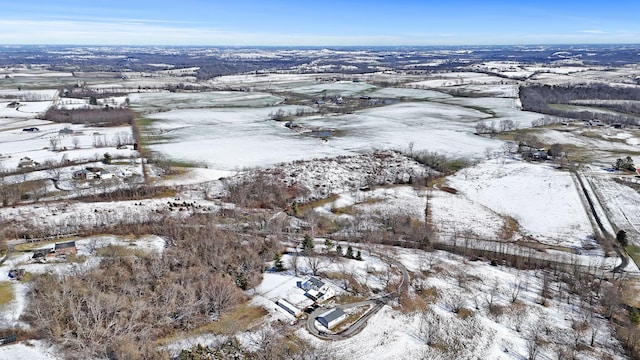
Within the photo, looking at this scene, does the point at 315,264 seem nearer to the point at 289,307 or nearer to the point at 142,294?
the point at 289,307

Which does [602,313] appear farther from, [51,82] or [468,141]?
[51,82]

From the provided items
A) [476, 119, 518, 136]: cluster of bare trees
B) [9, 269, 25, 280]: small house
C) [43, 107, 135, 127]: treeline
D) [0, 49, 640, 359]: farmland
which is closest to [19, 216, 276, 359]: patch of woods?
[0, 49, 640, 359]: farmland

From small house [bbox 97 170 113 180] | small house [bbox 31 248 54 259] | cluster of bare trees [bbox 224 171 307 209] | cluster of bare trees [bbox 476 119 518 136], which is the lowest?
cluster of bare trees [bbox 224 171 307 209]

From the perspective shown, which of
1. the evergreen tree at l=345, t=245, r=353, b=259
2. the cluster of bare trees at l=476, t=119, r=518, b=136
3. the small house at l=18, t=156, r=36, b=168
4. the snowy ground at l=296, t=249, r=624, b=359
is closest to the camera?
the snowy ground at l=296, t=249, r=624, b=359

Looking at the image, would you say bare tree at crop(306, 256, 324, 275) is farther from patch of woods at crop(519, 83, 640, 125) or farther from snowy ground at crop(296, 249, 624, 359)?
patch of woods at crop(519, 83, 640, 125)

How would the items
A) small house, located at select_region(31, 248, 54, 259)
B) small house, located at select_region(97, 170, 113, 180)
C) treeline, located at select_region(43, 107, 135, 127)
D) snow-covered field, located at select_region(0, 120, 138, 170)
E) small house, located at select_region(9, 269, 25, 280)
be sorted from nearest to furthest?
small house, located at select_region(9, 269, 25, 280)
small house, located at select_region(31, 248, 54, 259)
small house, located at select_region(97, 170, 113, 180)
snow-covered field, located at select_region(0, 120, 138, 170)
treeline, located at select_region(43, 107, 135, 127)

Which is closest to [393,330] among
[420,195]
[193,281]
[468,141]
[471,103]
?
[193,281]

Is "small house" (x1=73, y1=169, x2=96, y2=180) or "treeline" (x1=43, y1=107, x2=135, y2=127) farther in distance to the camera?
"treeline" (x1=43, y1=107, x2=135, y2=127)

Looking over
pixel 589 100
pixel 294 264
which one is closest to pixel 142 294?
pixel 294 264
